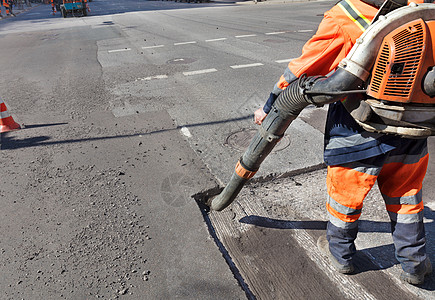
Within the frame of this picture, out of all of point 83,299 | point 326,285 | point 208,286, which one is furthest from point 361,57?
point 83,299

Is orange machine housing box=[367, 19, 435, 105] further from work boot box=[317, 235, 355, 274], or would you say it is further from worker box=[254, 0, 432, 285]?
work boot box=[317, 235, 355, 274]

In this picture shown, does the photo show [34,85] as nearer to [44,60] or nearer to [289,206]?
[44,60]

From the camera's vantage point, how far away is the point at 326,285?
2393 millimetres

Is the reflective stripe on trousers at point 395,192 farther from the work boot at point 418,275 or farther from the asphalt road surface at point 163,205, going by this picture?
the asphalt road surface at point 163,205

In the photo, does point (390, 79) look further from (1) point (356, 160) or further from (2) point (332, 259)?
(2) point (332, 259)

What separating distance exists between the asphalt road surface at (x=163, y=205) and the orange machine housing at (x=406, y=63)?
4.67 feet

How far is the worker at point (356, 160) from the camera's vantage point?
1.84m

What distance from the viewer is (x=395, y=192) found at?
7.02 feet

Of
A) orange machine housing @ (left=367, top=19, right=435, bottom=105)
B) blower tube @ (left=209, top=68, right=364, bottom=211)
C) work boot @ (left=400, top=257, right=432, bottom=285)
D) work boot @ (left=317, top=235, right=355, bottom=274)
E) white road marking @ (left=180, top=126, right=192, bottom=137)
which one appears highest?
orange machine housing @ (left=367, top=19, right=435, bottom=105)

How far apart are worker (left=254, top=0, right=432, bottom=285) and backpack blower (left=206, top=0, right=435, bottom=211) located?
0.14 metres

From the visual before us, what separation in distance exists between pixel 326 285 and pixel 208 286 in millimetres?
834

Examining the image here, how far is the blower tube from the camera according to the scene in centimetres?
175

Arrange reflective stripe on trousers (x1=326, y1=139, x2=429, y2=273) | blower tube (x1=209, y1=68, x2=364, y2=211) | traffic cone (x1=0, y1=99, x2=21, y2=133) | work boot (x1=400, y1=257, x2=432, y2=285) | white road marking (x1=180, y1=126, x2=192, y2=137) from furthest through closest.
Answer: traffic cone (x1=0, y1=99, x2=21, y2=133) < white road marking (x1=180, y1=126, x2=192, y2=137) < work boot (x1=400, y1=257, x2=432, y2=285) < reflective stripe on trousers (x1=326, y1=139, x2=429, y2=273) < blower tube (x1=209, y1=68, x2=364, y2=211)

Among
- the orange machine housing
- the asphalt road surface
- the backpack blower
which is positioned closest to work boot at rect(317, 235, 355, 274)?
the asphalt road surface
